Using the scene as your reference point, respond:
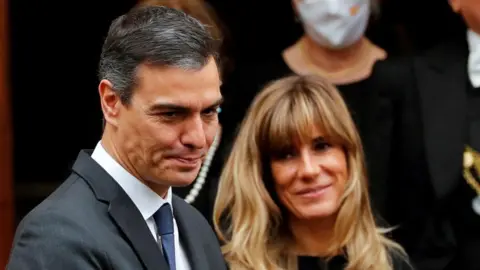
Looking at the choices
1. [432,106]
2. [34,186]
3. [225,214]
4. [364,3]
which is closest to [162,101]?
[225,214]

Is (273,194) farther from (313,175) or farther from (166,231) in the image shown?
(166,231)

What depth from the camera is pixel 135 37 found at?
6.56 feet

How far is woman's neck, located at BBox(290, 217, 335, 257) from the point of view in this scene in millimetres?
2977

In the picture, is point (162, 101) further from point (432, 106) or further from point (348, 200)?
point (432, 106)

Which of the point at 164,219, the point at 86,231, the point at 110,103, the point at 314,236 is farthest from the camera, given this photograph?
the point at 314,236

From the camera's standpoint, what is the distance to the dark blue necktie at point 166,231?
6.92 ft

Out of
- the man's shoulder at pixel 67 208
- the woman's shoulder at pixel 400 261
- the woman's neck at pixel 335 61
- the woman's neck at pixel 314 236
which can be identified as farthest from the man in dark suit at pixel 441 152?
the man's shoulder at pixel 67 208

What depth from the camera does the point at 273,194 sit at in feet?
9.89

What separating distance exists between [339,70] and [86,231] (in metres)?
1.91

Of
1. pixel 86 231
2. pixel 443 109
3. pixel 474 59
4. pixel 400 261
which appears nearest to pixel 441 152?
pixel 443 109

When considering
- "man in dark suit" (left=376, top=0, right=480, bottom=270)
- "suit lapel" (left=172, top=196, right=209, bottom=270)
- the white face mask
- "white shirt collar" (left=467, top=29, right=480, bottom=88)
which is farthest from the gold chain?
"suit lapel" (left=172, top=196, right=209, bottom=270)

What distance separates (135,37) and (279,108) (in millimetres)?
972

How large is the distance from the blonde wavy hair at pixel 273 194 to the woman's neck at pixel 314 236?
0.03 metres

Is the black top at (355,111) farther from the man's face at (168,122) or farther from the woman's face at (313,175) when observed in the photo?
the man's face at (168,122)
